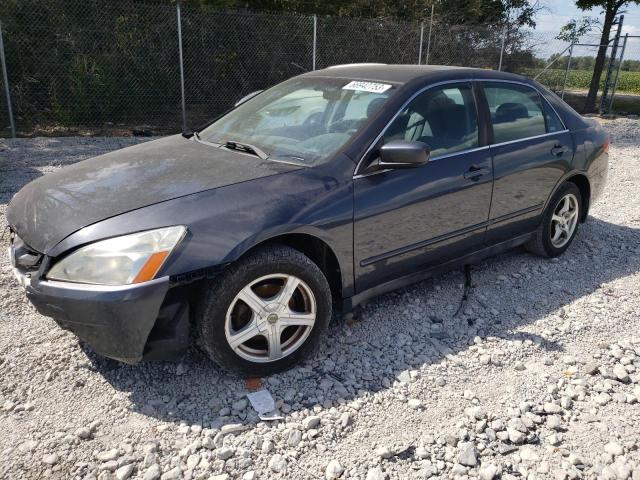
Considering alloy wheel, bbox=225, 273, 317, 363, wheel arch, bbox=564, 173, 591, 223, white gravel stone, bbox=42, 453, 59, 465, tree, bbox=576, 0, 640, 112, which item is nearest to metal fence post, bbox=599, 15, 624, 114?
tree, bbox=576, 0, 640, 112

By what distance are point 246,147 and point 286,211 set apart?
78 centimetres

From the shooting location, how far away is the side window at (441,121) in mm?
3508

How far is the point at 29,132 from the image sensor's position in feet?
34.2

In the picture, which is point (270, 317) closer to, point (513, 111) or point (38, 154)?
point (513, 111)

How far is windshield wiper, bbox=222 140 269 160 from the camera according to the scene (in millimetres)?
3365

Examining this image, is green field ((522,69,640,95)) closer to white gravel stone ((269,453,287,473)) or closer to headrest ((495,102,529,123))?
headrest ((495,102,529,123))

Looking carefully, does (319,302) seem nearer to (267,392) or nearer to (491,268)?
(267,392)

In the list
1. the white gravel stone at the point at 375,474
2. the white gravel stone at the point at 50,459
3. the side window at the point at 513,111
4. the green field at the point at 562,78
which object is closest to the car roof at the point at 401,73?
the side window at the point at 513,111

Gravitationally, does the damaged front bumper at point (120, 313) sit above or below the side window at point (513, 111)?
below

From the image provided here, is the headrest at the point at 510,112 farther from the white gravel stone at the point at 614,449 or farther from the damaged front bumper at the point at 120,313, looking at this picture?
the damaged front bumper at the point at 120,313

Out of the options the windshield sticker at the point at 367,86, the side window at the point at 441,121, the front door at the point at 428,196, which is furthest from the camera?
the windshield sticker at the point at 367,86

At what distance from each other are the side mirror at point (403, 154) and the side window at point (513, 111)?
1077 mm

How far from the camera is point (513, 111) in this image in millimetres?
4266

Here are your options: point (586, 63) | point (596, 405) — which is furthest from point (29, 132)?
point (586, 63)
